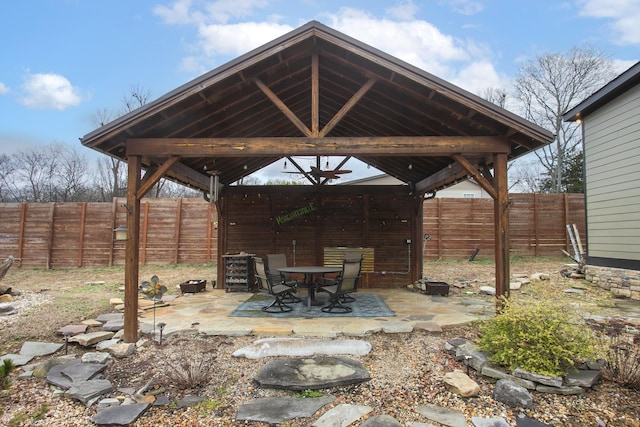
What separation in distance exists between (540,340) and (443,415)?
1212mm

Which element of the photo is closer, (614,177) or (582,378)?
(582,378)

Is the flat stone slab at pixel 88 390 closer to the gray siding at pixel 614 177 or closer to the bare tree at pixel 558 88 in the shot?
the gray siding at pixel 614 177

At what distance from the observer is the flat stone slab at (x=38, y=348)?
4.09m

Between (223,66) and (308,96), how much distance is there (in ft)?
6.74

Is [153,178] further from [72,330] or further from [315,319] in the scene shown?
[315,319]

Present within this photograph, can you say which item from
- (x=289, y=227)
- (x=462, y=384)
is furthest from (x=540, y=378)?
(x=289, y=227)

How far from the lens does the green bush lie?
320cm

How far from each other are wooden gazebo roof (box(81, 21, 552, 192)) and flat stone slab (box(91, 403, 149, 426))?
291 centimetres

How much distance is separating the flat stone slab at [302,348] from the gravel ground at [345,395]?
107 millimetres

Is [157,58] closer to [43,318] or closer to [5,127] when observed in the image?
[43,318]

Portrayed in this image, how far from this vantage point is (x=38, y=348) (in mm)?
4207

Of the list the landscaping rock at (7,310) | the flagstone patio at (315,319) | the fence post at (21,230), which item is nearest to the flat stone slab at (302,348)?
the flagstone patio at (315,319)

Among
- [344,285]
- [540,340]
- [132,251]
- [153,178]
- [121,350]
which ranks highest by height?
[153,178]

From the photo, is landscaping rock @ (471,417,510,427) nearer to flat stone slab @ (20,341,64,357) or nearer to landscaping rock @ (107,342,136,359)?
landscaping rock @ (107,342,136,359)
